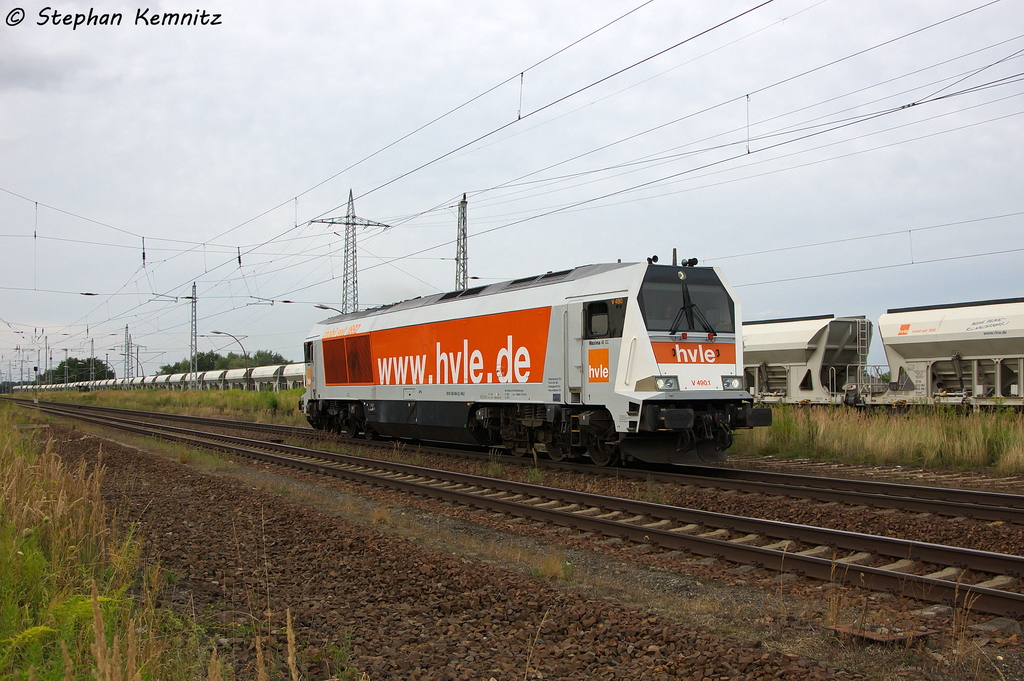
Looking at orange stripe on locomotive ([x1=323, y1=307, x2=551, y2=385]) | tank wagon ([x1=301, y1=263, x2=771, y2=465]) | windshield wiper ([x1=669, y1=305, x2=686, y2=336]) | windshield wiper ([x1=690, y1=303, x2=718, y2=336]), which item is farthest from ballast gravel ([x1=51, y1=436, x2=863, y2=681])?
windshield wiper ([x1=690, y1=303, x2=718, y2=336])

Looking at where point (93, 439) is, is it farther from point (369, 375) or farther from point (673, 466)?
point (673, 466)

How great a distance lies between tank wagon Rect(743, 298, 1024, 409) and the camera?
18.5m

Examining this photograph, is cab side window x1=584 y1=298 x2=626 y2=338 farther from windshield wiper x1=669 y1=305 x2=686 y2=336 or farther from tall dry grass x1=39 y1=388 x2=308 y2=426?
tall dry grass x1=39 y1=388 x2=308 y2=426

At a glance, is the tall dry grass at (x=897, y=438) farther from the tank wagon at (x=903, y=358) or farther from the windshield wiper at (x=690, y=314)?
the windshield wiper at (x=690, y=314)

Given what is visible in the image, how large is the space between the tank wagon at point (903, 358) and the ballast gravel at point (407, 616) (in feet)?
51.9

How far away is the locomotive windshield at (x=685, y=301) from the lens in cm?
1217

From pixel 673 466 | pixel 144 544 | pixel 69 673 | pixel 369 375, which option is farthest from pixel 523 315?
pixel 69 673

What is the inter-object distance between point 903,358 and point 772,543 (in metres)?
15.3

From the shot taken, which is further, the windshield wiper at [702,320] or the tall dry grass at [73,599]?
the windshield wiper at [702,320]

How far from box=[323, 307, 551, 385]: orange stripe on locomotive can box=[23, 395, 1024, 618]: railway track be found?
256 cm

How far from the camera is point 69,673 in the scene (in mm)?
2816

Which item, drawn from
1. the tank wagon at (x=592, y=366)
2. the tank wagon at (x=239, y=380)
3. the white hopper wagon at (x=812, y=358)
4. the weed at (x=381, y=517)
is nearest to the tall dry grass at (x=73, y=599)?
the weed at (x=381, y=517)

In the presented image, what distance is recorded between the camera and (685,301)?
1255 cm

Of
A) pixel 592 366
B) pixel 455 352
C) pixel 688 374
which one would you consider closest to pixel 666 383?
pixel 688 374
